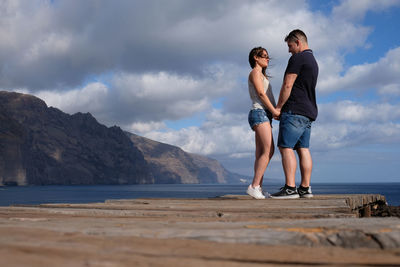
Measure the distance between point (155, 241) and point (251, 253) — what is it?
0.46 metres

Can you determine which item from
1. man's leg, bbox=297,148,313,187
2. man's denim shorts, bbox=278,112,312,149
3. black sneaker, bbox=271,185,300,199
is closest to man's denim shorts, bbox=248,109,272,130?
man's denim shorts, bbox=278,112,312,149

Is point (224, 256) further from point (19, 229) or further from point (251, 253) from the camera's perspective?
point (19, 229)

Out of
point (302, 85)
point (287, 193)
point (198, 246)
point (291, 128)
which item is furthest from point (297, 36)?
point (198, 246)

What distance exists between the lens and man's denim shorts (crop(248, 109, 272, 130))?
630cm

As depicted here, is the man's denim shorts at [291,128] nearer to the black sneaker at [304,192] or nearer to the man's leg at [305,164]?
the man's leg at [305,164]

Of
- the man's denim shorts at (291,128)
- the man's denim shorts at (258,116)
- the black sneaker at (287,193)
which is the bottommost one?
the black sneaker at (287,193)

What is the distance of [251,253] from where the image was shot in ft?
5.28

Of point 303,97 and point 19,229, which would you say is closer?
point 19,229

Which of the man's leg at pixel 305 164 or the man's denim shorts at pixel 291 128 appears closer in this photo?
the man's denim shorts at pixel 291 128

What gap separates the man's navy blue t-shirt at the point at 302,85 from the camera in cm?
611

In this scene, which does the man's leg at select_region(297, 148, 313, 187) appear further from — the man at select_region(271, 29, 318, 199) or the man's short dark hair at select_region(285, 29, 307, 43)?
the man's short dark hair at select_region(285, 29, 307, 43)

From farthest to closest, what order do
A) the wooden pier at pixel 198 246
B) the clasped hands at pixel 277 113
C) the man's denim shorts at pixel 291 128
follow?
1. the clasped hands at pixel 277 113
2. the man's denim shorts at pixel 291 128
3. the wooden pier at pixel 198 246

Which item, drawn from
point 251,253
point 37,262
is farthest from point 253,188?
point 37,262

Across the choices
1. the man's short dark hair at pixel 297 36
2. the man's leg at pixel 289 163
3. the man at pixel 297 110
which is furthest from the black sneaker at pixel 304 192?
the man's short dark hair at pixel 297 36
